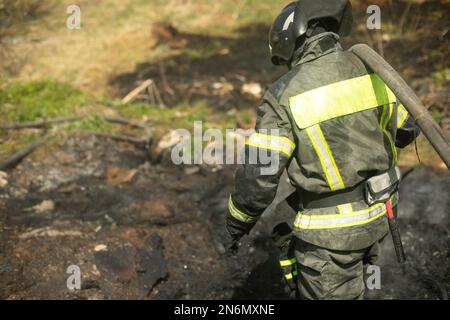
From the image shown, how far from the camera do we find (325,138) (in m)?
2.38

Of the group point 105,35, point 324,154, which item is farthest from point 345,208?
point 105,35

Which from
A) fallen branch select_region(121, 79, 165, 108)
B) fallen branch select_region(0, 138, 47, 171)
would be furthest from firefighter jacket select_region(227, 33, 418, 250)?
fallen branch select_region(121, 79, 165, 108)

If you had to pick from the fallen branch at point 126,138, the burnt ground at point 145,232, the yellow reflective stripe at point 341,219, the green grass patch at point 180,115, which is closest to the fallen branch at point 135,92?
the green grass patch at point 180,115

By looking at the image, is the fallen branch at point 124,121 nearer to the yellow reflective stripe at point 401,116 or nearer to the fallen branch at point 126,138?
the fallen branch at point 126,138

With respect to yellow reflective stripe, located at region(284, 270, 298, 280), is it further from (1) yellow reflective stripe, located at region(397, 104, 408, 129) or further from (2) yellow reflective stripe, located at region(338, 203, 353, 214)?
(1) yellow reflective stripe, located at region(397, 104, 408, 129)

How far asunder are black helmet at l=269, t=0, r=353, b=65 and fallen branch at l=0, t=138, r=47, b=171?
13.6ft

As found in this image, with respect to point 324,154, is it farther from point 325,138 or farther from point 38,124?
point 38,124

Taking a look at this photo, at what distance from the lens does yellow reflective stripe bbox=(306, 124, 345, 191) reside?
237cm

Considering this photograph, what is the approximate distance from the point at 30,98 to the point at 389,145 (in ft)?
21.4

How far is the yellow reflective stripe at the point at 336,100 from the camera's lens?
2.34m

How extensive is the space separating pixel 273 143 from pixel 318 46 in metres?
0.61

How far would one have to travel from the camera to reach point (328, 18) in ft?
7.96
